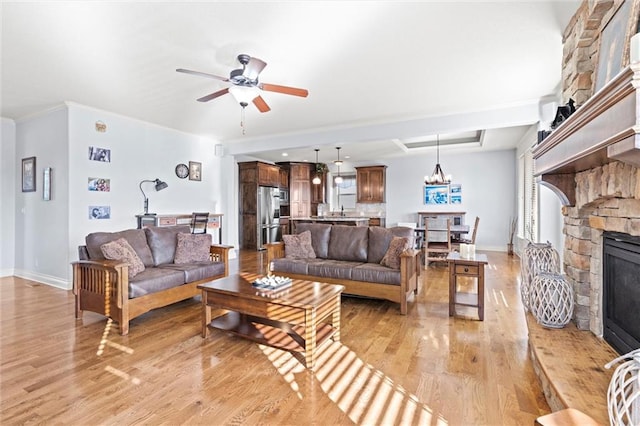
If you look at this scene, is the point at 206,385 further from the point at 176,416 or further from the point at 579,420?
the point at 579,420

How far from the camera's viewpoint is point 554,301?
2.28 meters

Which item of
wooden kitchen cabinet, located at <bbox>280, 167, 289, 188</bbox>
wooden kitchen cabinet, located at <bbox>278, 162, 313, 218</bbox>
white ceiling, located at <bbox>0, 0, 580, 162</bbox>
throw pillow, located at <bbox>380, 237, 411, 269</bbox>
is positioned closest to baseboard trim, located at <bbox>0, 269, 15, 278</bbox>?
white ceiling, located at <bbox>0, 0, 580, 162</bbox>

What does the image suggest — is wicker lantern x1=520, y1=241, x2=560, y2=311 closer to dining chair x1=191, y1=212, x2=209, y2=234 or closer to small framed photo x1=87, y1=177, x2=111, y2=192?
dining chair x1=191, y1=212, x2=209, y2=234

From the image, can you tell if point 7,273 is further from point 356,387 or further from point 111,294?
point 356,387

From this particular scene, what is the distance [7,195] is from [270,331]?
6.02 metres

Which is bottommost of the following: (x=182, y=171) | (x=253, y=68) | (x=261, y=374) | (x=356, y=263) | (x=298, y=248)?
(x=261, y=374)

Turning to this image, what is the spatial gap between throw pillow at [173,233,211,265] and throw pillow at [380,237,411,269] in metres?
2.36

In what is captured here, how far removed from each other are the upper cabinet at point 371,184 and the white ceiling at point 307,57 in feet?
13.3

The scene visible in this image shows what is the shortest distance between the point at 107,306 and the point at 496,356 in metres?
3.55

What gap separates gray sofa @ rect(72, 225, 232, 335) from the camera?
305 cm

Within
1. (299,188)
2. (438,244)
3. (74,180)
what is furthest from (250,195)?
(438,244)

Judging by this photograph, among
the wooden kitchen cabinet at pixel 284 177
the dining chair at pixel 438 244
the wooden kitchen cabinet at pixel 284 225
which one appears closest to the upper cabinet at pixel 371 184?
the wooden kitchen cabinet at pixel 284 177

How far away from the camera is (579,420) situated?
3.83 feet

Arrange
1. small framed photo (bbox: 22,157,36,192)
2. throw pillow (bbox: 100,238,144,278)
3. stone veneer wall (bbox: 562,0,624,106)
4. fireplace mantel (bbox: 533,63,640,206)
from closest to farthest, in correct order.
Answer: fireplace mantel (bbox: 533,63,640,206) → stone veneer wall (bbox: 562,0,624,106) → throw pillow (bbox: 100,238,144,278) → small framed photo (bbox: 22,157,36,192)
